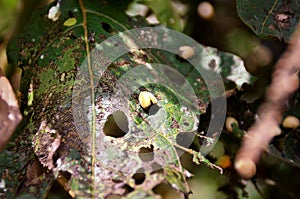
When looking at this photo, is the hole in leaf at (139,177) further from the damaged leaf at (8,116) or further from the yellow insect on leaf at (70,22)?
the yellow insect on leaf at (70,22)

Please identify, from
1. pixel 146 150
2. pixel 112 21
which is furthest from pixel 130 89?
pixel 112 21

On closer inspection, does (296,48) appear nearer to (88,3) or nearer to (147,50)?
(147,50)

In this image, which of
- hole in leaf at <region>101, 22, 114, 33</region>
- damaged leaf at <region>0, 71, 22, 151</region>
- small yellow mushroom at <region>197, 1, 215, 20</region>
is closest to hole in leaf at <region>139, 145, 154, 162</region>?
damaged leaf at <region>0, 71, 22, 151</region>

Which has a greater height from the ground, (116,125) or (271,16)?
(271,16)

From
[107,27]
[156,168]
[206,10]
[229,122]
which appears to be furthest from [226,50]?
[156,168]

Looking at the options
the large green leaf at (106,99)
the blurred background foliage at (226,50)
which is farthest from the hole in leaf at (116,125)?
the blurred background foliage at (226,50)

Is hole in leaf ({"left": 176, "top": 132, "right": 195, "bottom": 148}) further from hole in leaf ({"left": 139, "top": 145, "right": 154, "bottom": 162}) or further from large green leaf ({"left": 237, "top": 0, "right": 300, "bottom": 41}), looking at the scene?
large green leaf ({"left": 237, "top": 0, "right": 300, "bottom": 41})

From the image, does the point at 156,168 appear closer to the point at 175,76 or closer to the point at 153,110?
the point at 153,110
